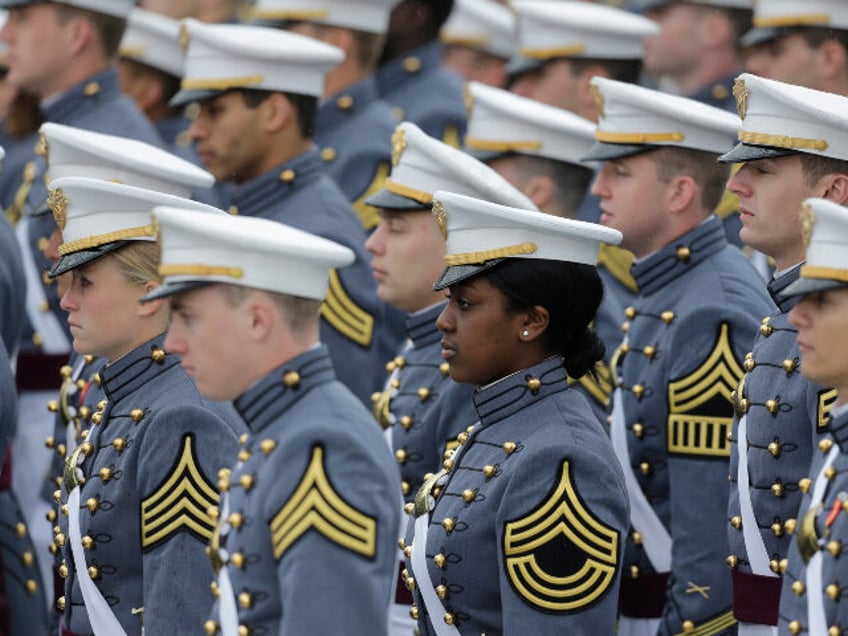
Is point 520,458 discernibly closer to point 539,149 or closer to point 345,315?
point 345,315

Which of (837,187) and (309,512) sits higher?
(837,187)

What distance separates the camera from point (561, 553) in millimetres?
6340

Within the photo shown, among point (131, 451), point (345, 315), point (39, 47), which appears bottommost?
point (345, 315)

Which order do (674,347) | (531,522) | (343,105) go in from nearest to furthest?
(531,522) < (674,347) < (343,105)

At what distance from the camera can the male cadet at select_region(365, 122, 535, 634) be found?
7.91 metres

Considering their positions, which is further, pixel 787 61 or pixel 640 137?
pixel 787 61

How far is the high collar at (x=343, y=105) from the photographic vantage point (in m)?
11.2

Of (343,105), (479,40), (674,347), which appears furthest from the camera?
(479,40)

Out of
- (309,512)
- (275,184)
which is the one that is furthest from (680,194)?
(309,512)

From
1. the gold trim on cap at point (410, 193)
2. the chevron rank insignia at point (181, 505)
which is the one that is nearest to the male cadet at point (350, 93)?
the gold trim on cap at point (410, 193)

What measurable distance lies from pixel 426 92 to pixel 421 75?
14 centimetres

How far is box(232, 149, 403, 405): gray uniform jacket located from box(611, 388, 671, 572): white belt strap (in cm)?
170

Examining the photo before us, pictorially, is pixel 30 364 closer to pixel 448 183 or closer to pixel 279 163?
pixel 279 163

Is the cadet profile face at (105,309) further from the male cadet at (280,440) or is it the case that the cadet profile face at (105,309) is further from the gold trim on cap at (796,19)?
the gold trim on cap at (796,19)
